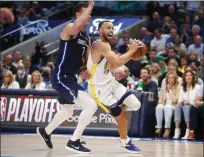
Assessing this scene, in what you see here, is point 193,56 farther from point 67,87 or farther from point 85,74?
point 67,87

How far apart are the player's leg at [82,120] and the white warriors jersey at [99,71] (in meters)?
0.29

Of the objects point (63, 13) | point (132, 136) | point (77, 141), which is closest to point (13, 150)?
point (77, 141)

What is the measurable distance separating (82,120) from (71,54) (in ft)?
3.12

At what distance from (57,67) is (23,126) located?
193 inches

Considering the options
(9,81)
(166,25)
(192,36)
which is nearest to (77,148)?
(9,81)

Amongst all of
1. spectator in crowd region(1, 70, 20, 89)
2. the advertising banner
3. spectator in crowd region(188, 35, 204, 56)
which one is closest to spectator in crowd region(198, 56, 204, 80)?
spectator in crowd region(188, 35, 204, 56)

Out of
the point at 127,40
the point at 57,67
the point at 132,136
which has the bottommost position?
the point at 132,136

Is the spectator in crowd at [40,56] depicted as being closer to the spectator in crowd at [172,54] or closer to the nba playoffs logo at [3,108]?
the nba playoffs logo at [3,108]

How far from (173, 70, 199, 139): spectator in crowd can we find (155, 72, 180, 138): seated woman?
0.15 metres

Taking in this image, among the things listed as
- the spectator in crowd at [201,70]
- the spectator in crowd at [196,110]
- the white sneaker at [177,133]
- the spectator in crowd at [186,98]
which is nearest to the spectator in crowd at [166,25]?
the spectator in crowd at [201,70]

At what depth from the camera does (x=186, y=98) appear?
1174 centimetres

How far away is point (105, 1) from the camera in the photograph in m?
19.9

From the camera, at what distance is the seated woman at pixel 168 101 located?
11.6 meters

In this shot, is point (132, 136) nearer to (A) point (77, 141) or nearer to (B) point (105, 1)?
(A) point (77, 141)
